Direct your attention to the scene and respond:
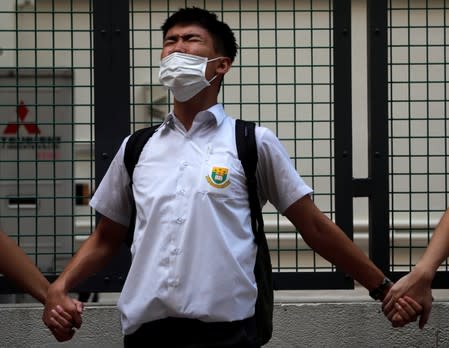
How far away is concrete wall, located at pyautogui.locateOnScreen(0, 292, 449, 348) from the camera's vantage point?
5777 millimetres

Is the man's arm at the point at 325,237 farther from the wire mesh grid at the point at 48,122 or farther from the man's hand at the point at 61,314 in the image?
the wire mesh grid at the point at 48,122

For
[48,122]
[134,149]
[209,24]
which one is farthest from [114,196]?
[48,122]

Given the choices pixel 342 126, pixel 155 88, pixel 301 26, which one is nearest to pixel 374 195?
pixel 342 126

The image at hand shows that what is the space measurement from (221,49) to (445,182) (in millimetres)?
2495

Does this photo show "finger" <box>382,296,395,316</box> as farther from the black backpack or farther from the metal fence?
the metal fence

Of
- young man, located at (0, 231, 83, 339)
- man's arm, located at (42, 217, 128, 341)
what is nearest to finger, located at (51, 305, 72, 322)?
man's arm, located at (42, 217, 128, 341)

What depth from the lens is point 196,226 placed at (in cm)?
354

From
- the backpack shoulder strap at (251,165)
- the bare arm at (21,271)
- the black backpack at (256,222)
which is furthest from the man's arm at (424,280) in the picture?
the bare arm at (21,271)

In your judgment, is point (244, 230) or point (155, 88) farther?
point (155, 88)

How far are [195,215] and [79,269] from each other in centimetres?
71

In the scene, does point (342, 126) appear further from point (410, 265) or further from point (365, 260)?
point (365, 260)

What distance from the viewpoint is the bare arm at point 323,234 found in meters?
3.91

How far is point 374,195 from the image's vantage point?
5.86 meters

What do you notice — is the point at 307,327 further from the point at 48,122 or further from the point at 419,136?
the point at 48,122
